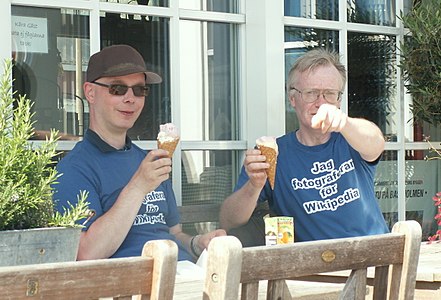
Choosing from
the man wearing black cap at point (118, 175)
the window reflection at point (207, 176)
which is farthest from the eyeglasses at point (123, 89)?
the window reflection at point (207, 176)

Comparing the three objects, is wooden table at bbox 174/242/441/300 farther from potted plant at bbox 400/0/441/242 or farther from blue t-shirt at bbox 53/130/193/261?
potted plant at bbox 400/0/441/242

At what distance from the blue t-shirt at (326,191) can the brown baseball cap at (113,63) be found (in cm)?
66

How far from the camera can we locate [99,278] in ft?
5.25

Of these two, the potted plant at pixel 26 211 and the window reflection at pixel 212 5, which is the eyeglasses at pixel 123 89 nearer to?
the window reflection at pixel 212 5

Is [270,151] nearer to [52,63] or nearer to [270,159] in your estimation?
[270,159]

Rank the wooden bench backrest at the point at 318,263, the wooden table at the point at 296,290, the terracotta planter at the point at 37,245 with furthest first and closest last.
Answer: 1. the wooden table at the point at 296,290
2. the terracotta planter at the point at 37,245
3. the wooden bench backrest at the point at 318,263

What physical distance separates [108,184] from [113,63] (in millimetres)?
443

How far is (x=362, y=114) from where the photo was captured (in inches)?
182

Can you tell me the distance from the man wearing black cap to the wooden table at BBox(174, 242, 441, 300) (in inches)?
18.3

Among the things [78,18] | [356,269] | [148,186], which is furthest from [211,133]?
[356,269]

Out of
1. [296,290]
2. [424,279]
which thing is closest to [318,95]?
[424,279]

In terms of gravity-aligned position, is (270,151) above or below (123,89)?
below

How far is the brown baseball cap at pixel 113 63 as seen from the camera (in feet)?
11.3

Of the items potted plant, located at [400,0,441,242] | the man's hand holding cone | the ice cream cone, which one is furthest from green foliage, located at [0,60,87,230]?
potted plant, located at [400,0,441,242]
